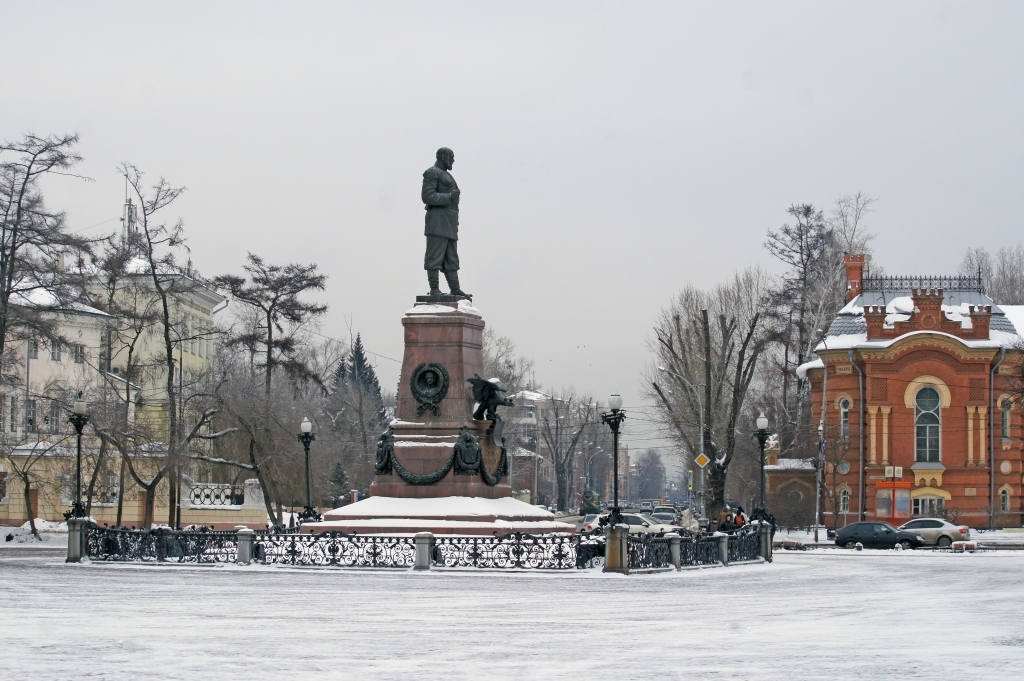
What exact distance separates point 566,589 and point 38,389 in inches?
1638

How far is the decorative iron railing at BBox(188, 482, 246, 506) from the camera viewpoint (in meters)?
56.6

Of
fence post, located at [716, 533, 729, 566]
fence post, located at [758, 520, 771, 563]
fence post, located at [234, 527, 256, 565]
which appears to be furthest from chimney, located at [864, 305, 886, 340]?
fence post, located at [234, 527, 256, 565]

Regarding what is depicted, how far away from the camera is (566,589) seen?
24.5 metres

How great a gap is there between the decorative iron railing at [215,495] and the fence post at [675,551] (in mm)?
29022

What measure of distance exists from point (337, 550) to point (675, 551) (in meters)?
7.20

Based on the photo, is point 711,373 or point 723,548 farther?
point 711,373

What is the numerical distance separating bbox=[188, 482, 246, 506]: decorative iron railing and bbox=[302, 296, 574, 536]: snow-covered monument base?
2457 centimetres

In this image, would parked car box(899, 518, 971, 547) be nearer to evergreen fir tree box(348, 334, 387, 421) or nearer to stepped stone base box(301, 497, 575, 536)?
stepped stone base box(301, 497, 575, 536)

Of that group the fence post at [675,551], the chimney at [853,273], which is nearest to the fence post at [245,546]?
the fence post at [675,551]

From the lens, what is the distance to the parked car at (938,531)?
1955 inches

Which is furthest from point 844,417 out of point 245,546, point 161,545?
point 161,545

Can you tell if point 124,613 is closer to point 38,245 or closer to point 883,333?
point 38,245

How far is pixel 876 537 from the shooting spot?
1946 inches

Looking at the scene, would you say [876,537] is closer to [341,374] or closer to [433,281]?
[433,281]
